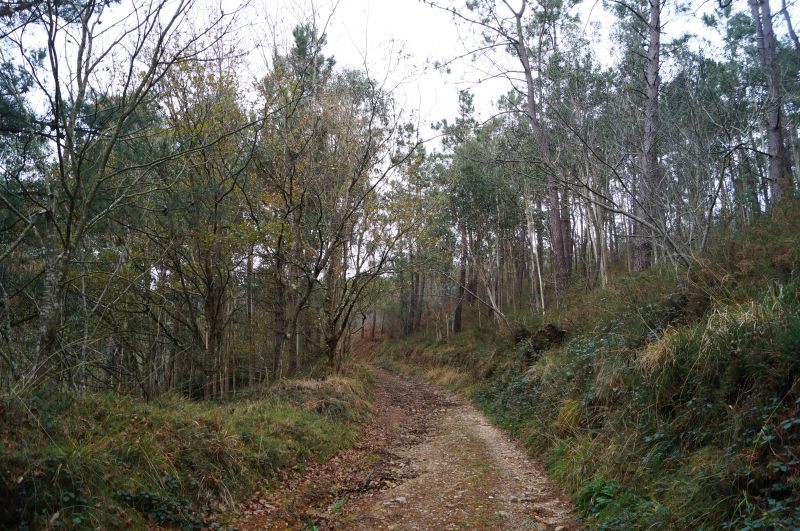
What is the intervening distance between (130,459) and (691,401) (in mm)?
5239

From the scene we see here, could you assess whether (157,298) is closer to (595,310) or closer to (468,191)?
(595,310)

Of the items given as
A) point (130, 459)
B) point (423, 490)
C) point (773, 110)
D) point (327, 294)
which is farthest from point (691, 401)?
point (327, 294)

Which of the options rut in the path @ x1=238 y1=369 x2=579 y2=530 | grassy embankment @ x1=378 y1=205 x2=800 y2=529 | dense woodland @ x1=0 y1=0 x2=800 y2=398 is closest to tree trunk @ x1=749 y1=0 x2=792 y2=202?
dense woodland @ x1=0 y1=0 x2=800 y2=398

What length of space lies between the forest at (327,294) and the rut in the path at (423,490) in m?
0.08

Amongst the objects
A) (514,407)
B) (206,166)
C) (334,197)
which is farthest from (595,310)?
(206,166)

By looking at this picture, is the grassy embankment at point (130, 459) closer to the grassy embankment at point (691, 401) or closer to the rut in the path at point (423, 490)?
the rut in the path at point (423, 490)

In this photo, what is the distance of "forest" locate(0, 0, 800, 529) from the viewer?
3930 millimetres

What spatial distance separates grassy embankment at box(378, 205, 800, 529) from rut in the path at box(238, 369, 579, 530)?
391 mm

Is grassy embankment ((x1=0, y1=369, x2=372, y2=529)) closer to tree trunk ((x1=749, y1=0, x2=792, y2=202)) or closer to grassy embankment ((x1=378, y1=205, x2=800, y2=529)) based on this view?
grassy embankment ((x1=378, y1=205, x2=800, y2=529))

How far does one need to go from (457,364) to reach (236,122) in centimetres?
1222

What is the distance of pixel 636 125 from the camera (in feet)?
38.4

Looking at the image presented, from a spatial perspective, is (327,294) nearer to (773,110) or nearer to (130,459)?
(130,459)

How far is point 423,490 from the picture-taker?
5531 millimetres

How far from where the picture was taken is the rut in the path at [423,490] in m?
4.67
